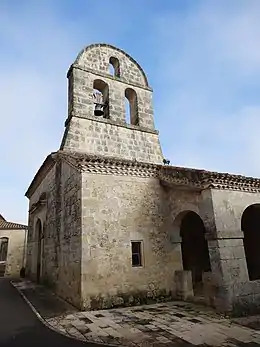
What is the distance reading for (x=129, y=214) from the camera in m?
8.21

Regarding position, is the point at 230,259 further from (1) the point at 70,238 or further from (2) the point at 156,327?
(1) the point at 70,238

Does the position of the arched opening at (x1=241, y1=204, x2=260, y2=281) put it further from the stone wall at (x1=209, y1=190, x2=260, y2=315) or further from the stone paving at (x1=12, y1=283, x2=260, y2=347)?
the stone paving at (x1=12, y1=283, x2=260, y2=347)

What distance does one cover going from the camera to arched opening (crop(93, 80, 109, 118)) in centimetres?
1114

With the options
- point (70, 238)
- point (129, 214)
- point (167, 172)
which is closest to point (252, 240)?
point (167, 172)

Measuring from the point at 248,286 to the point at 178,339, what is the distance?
3045mm

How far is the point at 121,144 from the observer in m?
10.9

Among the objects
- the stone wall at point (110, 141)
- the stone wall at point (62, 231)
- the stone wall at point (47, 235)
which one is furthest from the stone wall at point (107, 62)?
the stone wall at point (47, 235)

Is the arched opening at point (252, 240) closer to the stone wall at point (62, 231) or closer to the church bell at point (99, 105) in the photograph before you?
the stone wall at point (62, 231)

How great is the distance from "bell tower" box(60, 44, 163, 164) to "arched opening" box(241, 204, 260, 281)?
4.56m

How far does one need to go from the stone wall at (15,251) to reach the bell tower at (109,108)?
14.4 metres

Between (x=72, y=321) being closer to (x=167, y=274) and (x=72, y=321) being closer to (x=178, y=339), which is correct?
(x=178, y=339)

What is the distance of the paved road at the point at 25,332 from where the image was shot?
4.44 metres

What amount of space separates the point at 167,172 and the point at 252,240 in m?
5.11

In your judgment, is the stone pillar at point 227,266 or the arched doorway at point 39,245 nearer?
the stone pillar at point 227,266
